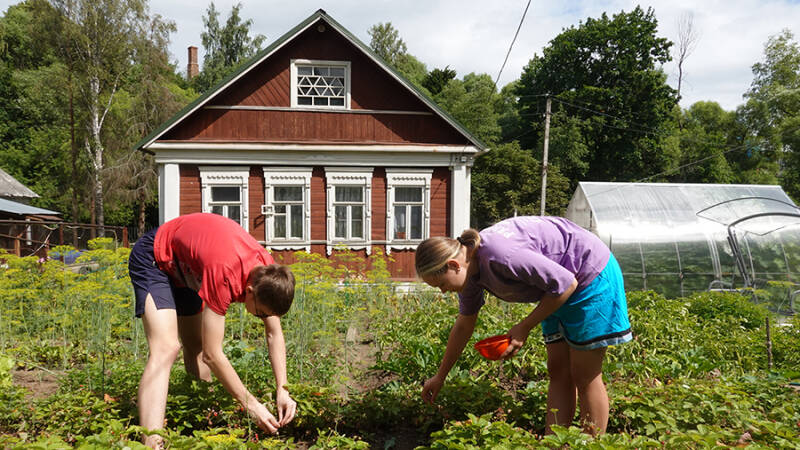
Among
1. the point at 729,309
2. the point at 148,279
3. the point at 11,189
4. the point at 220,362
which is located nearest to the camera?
the point at 220,362

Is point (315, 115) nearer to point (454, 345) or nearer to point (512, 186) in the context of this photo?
point (454, 345)

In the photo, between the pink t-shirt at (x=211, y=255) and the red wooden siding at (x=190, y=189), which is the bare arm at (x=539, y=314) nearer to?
the pink t-shirt at (x=211, y=255)

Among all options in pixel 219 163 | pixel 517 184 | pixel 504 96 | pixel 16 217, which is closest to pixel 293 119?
pixel 219 163

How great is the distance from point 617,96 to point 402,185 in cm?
2683

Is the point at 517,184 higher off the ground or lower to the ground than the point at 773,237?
higher

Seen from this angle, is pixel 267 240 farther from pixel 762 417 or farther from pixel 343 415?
pixel 762 417

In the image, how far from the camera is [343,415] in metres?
3.16

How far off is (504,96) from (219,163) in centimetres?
4016

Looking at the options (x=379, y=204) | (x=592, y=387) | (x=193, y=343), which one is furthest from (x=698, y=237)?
(x=193, y=343)

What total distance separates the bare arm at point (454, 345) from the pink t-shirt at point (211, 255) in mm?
1105

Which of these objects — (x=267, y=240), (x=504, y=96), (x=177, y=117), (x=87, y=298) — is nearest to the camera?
(x=87, y=298)

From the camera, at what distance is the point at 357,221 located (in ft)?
40.4

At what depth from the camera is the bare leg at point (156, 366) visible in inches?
102

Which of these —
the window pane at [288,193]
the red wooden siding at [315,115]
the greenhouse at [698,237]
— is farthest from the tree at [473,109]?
the window pane at [288,193]
